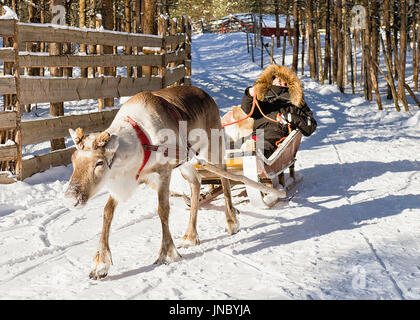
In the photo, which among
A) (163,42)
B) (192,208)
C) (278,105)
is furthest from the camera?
(163,42)

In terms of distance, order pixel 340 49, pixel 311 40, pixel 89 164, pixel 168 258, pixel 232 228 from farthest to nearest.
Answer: pixel 311 40
pixel 340 49
pixel 232 228
pixel 168 258
pixel 89 164

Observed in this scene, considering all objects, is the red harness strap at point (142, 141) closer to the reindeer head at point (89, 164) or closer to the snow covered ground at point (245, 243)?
the reindeer head at point (89, 164)

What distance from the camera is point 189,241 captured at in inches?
183

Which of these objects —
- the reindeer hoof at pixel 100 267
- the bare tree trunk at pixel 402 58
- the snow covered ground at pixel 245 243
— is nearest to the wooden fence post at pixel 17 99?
the snow covered ground at pixel 245 243

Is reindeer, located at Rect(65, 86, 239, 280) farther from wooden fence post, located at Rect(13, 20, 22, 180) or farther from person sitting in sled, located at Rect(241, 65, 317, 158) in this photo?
wooden fence post, located at Rect(13, 20, 22, 180)

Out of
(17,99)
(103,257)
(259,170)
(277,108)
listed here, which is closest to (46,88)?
(17,99)

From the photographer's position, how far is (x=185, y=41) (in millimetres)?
15117

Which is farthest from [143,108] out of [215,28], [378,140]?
[215,28]

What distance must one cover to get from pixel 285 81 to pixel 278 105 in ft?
1.42

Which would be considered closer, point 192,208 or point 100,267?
point 100,267

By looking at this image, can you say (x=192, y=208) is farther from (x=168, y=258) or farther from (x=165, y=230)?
(x=168, y=258)

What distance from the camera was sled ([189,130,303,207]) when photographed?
5.77 metres
